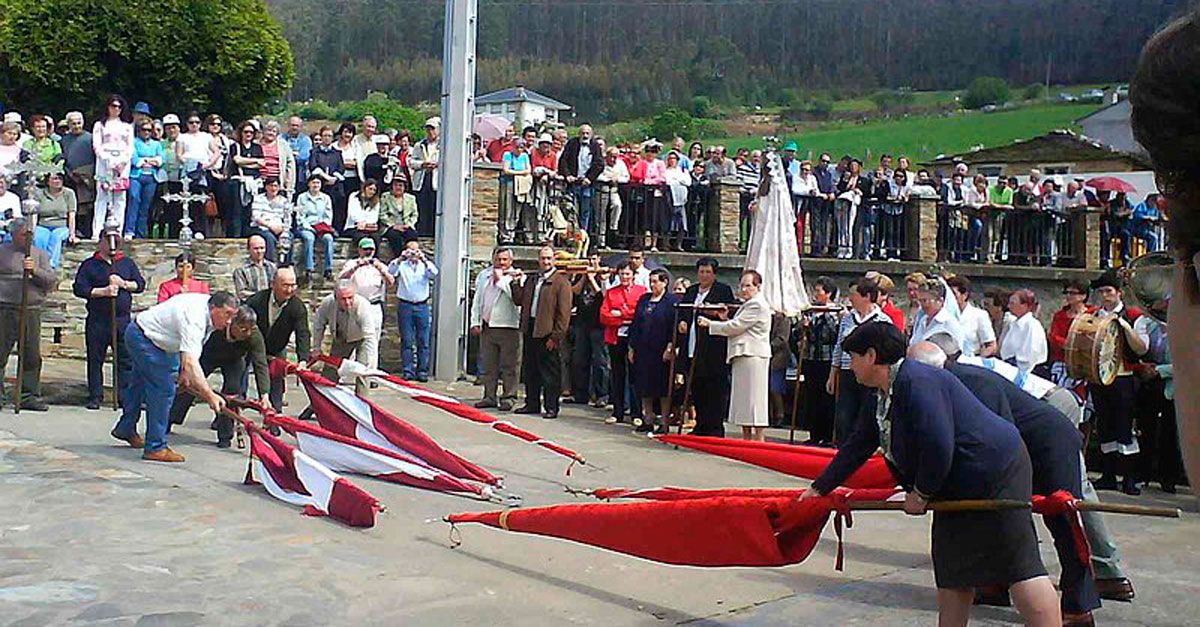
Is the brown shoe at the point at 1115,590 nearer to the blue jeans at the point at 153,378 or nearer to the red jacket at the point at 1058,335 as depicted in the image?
the red jacket at the point at 1058,335

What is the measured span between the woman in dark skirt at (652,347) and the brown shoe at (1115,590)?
7254 millimetres

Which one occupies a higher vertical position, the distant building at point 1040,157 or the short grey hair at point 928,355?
the distant building at point 1040,157

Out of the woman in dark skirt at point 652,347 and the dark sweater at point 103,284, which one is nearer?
the dark sweater at point 103,284

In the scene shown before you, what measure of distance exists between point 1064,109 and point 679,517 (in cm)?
4415

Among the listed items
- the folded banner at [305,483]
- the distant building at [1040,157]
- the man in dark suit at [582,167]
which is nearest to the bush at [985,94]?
the distant building at [1040,157]

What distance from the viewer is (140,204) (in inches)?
736

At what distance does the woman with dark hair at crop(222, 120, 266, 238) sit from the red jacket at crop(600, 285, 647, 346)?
19.9 ft

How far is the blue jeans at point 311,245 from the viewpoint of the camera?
18.8 meters

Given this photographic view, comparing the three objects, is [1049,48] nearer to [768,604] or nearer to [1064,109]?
[1064,109]

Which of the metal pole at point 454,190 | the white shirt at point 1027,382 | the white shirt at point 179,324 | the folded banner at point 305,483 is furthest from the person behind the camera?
the metal pole at point 454,190

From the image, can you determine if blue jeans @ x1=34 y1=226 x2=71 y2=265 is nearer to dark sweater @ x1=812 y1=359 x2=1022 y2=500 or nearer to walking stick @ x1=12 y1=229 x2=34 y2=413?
walking stick @ x1=12 y1=229 x2=34 y2=413

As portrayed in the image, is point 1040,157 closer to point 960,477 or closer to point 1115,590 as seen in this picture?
point 1115,590

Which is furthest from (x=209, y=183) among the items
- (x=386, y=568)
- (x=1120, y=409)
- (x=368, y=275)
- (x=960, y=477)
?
(x=960, y=477)

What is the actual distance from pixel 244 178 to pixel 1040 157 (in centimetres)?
2777
